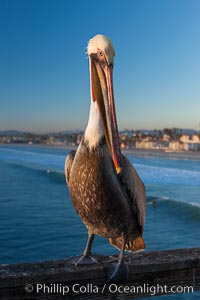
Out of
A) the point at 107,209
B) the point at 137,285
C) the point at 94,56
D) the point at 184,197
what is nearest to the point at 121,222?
the point at 107,209

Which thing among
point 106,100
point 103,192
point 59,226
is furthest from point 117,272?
point 59,226

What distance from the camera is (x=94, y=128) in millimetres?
2172

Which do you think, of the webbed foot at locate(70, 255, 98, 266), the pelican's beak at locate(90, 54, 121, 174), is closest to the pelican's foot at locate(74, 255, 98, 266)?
the webbed foot at locate(70, 255, 98, 266)

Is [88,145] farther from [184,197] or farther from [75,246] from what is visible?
[184,197]

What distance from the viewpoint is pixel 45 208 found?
1827 centimetres

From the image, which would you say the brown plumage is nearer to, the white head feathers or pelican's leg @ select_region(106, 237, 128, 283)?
pelican's leg @ select_region(106, 237, 128, 283)

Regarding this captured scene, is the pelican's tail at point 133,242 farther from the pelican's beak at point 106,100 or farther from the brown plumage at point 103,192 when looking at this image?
the pelican's beak at point 106,100

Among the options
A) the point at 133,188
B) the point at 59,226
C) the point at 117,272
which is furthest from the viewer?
the point at 59,226

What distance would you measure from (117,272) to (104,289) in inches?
4.5

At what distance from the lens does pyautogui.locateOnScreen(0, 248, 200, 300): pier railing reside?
6.05 ft

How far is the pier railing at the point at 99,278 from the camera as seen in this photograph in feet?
6.05

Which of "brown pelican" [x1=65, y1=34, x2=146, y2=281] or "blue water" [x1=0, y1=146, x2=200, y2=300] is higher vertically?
"brown pelican" [x1=65, y1=34, x2=146, y2=281]

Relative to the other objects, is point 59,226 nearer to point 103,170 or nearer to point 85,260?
point 85,260

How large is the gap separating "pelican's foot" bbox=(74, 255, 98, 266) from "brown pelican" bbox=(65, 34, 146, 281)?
0.04 metres
